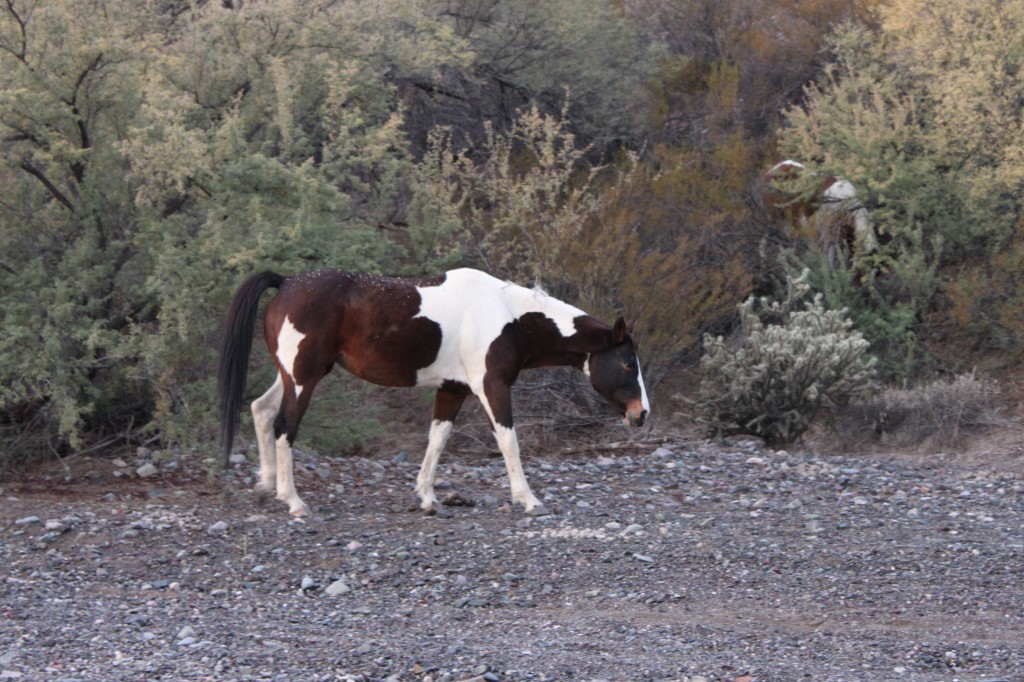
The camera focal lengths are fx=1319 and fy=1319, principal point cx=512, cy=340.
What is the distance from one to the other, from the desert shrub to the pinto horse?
20.3 feet

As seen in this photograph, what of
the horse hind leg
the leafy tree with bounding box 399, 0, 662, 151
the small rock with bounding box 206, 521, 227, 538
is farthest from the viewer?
the leafy tree with bounding box 399, 0, 662, 151

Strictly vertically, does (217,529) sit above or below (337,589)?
above

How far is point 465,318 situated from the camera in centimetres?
931

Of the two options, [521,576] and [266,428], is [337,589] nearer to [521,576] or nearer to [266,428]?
[521,576]

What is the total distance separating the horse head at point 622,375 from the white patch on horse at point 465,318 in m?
0.67

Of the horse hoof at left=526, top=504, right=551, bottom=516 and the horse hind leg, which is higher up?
the horse hind leg

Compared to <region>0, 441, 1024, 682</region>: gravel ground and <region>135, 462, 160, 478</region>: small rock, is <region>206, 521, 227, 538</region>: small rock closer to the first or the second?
<region>0, 441, 1024, 682</region>: gravel ground

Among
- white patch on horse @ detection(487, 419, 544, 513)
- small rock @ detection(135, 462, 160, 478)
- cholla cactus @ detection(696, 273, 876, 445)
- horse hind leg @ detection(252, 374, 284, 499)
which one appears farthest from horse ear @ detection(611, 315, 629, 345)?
cholla cactus @ detection(696, 273, 876, 445)

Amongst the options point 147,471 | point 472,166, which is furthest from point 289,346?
point 472,166

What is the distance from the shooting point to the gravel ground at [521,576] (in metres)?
6.21

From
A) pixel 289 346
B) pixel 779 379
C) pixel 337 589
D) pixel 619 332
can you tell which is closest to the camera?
pixel 337 589

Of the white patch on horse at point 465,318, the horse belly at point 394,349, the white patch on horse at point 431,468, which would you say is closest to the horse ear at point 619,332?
the white patch on horse at point 465,318

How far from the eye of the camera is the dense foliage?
36.3 feet

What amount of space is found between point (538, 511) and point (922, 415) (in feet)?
24.4
